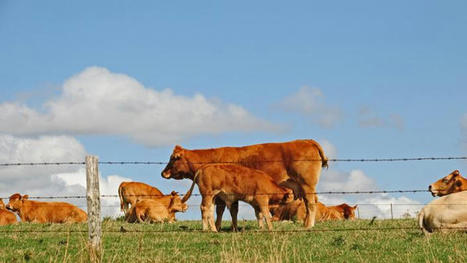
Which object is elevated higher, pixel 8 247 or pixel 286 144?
pixel 286 144

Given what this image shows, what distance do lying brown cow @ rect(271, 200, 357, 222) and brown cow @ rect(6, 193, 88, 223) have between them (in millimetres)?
7112

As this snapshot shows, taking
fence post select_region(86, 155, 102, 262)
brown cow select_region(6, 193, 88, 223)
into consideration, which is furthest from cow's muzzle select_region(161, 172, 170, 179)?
fence post select_region(86, 155, 102, 262)

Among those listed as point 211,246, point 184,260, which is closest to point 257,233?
point 211,246

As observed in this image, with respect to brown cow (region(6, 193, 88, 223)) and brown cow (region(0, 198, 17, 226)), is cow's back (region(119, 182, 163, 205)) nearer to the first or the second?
brown cow (region(6, 193, 88, 223))

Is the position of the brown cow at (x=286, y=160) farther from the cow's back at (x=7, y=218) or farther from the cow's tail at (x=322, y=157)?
the cow's back at (x=7, y=218)

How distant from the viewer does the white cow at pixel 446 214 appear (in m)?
14.5

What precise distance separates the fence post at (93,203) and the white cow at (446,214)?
22.7 ft

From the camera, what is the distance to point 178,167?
66.0ft

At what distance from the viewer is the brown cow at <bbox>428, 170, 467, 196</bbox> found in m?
18.3

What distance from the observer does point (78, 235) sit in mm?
14828

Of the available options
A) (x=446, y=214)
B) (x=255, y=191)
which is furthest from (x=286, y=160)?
(x=446, y=214)

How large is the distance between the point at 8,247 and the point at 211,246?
3826 millimetres

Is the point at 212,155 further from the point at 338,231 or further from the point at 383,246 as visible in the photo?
the point at 383,246

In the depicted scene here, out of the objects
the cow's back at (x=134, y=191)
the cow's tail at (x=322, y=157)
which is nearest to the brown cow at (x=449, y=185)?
the cow's tail at (x=322, y=157)
